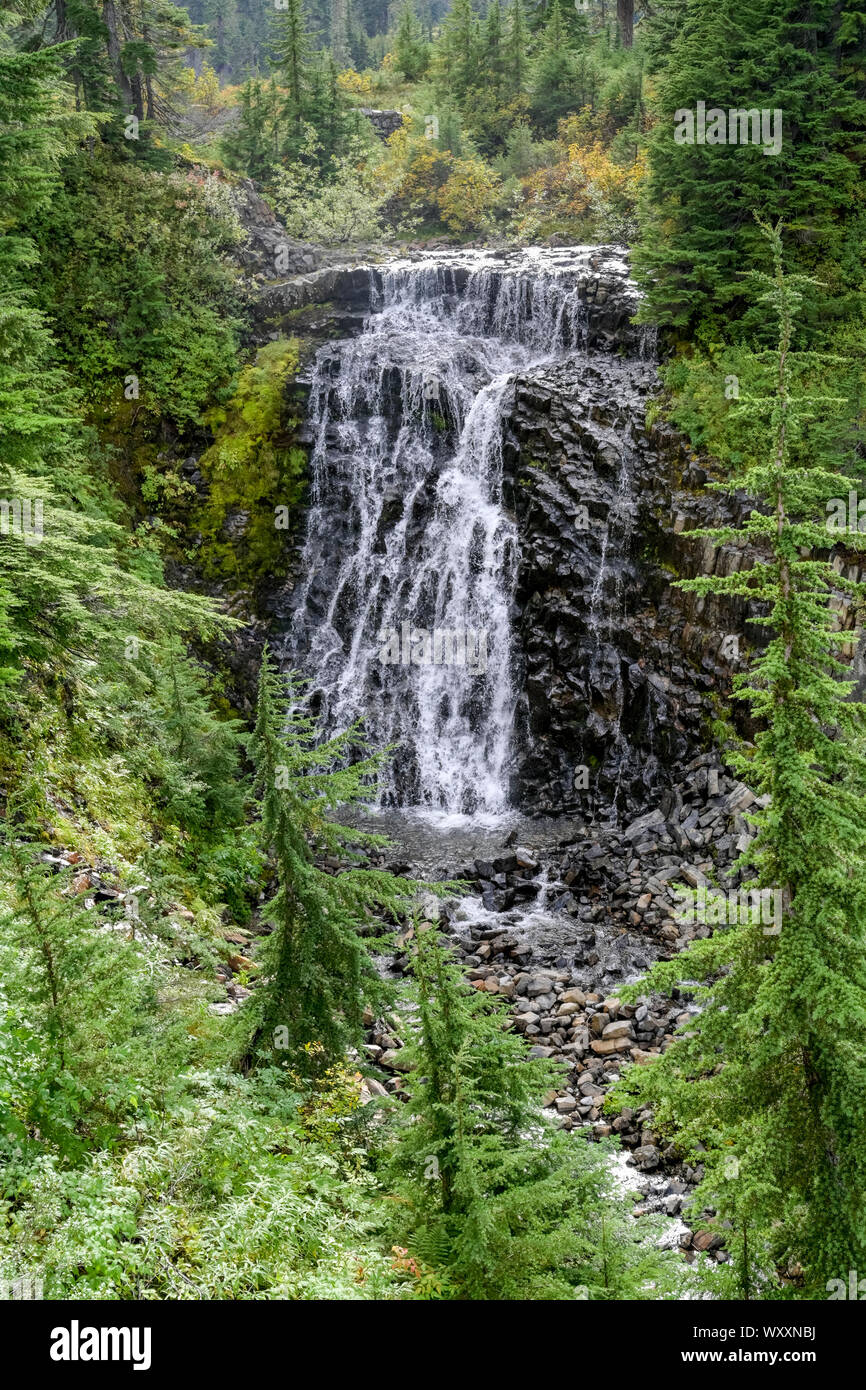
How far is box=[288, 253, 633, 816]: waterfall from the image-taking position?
19.4 metres

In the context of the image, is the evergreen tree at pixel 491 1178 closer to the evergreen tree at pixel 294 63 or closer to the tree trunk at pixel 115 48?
the tree trunk at pixel 115 48

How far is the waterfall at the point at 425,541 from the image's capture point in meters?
19.4

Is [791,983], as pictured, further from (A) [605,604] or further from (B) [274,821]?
(A) [605,604]

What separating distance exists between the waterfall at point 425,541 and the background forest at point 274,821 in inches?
56.2

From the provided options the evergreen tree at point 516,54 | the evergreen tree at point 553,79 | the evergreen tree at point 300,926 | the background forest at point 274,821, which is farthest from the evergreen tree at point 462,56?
the evergreen tree at point 300,926

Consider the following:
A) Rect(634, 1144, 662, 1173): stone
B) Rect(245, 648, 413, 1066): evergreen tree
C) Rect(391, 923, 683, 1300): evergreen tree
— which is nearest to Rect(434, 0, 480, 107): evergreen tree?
Rect(245, 648, 413, 1066): evergreen tree

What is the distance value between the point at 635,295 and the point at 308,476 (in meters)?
9.30

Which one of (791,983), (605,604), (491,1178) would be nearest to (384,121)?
(605,604)

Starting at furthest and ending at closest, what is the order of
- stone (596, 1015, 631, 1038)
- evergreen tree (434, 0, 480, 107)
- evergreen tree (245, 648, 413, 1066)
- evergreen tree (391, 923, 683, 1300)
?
evergreen tree (434, 0, 480, 107), stone (596, 1015, 631, 1038), evergreen tree (245, 648, 413, 1066), evergreen tree (391, 923, 683, 1300)

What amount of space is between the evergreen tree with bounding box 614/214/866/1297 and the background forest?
0.02 meters

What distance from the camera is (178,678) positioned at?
12898 millimetres

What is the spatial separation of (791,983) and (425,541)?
1667 cm

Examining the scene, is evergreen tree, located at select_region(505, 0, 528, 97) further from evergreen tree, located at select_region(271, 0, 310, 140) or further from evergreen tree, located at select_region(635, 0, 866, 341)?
evergreen tree, located at select_region(635, 0, 866, 341)
